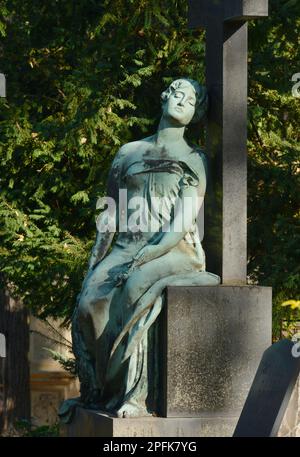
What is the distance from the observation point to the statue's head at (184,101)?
9883 millimetres

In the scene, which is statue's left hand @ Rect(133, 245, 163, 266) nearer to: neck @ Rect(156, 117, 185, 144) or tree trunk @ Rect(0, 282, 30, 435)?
neck @ Rect(156, 117, 185, 144)

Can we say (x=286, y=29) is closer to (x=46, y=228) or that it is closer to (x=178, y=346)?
(x=46, y=228)

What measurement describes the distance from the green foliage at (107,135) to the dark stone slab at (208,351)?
15.1 ft

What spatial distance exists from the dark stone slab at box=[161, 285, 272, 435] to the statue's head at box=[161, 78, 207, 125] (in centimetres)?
112

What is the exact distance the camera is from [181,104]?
9883 millimetres

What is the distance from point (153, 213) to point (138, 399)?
114 cm

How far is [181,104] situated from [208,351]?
1.56 metres

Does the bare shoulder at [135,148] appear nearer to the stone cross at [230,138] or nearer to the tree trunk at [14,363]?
the stone cross at [230,138]

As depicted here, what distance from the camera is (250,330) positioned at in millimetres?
9617

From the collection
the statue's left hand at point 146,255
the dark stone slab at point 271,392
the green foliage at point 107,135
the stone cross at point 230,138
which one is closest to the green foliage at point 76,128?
the green foliage at point 107,135

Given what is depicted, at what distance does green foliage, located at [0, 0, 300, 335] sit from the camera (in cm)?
1476

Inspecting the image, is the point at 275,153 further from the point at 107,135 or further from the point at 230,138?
the point at 230,138
